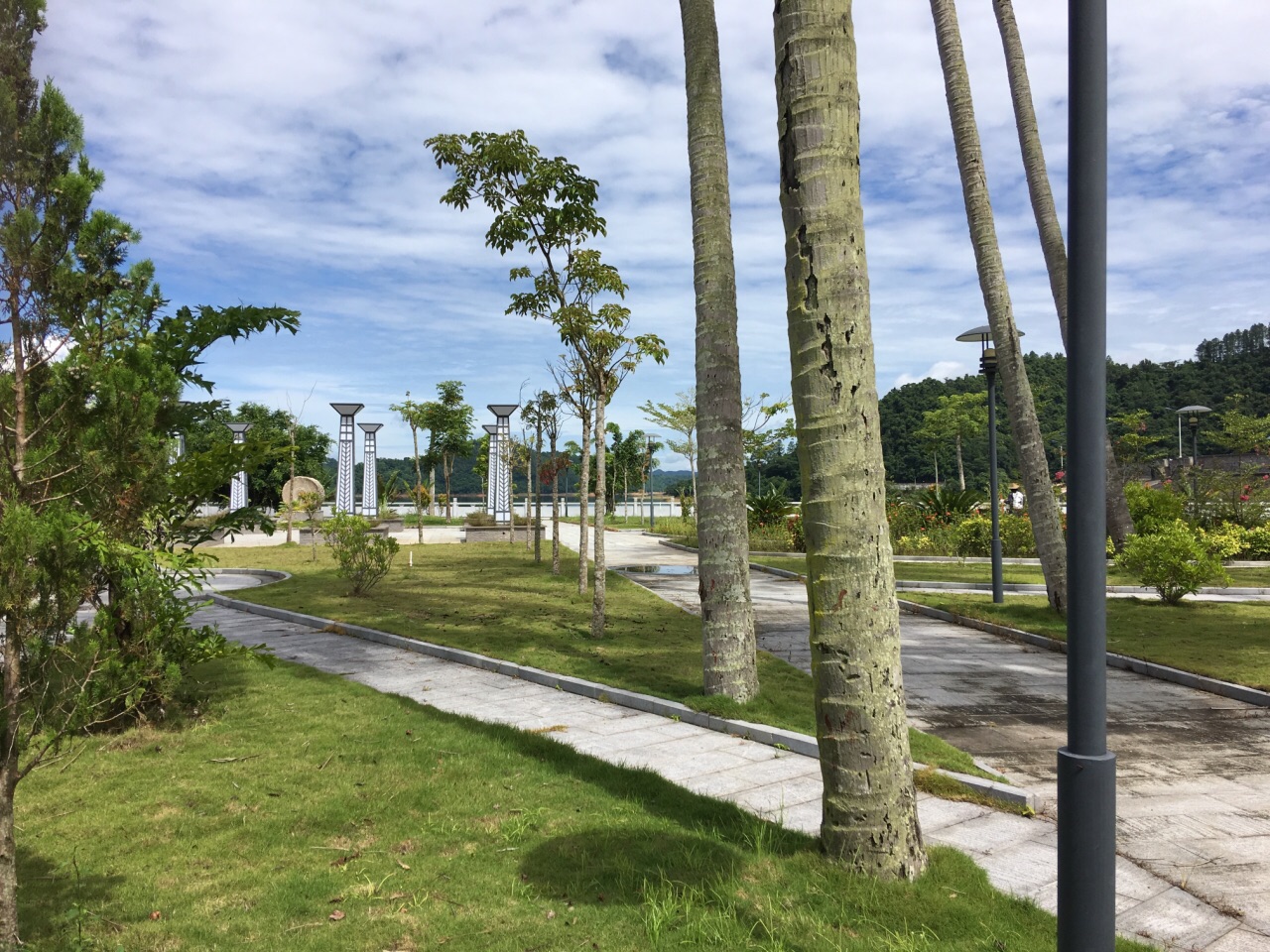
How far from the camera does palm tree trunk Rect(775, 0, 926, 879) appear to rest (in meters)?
3.86

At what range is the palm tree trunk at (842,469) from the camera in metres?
3.86

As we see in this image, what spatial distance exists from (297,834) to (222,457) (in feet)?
11.1

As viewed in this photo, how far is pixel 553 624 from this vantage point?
11.5 m

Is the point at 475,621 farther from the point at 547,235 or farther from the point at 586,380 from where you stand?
the point at 547,235

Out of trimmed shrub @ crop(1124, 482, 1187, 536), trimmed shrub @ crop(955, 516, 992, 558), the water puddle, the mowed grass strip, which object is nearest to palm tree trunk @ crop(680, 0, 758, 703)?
the mowed grass strip

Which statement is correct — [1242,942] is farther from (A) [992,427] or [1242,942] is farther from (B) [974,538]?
(B) [974,538]

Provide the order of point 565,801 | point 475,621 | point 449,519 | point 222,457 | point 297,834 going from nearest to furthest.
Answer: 1. point 297,834
2. point 565,801
3. point 222,457
4. point 475,621
5. point 449,519

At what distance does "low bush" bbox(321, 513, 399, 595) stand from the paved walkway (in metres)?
4.01

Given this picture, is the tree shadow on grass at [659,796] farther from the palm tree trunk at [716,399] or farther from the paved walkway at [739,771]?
the palm tree trunk at [716,399]

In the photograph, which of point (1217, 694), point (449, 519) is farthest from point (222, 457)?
point (449, 519)

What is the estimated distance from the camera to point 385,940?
342 centimetres

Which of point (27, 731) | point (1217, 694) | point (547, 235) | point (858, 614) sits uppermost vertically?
point (547, 235)

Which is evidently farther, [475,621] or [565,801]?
[475,621]

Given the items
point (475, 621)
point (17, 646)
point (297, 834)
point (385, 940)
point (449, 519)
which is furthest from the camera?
point (449, 519)
